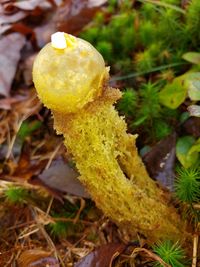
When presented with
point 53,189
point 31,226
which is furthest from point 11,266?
point 53,189

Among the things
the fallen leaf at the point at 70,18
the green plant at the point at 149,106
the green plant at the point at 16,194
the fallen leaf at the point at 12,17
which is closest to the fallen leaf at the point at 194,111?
the green plant at the point at 149,106

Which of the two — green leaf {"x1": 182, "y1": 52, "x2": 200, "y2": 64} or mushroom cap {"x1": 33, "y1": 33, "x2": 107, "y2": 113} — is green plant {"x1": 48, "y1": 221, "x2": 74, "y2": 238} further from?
green leaf {"x1": 182, "y1": 52, "x2": 200, "y2": 64}

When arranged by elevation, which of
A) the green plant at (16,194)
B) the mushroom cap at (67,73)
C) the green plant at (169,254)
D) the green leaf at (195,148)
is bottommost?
the green plant at (169,254)

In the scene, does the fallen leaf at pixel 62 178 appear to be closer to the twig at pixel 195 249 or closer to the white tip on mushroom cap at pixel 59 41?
the twig at pixel 195 249

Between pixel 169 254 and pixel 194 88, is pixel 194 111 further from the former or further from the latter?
pixel 169 254

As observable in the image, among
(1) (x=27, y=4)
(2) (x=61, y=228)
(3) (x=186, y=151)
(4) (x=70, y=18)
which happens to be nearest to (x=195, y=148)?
(3) (x=186, y=151)

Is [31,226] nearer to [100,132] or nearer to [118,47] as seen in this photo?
[100,132]
